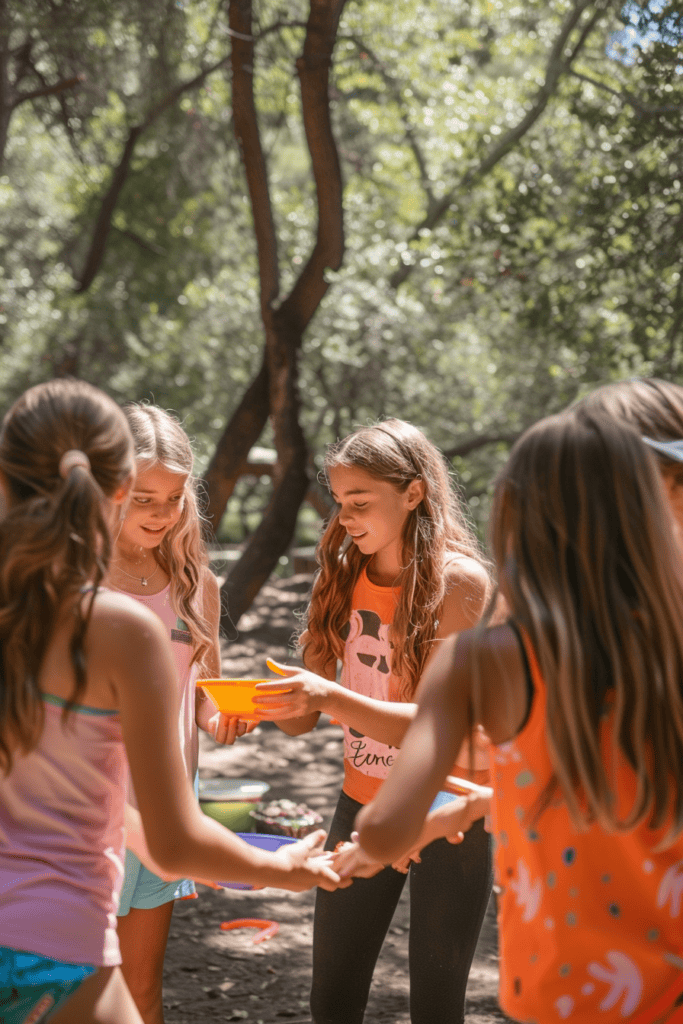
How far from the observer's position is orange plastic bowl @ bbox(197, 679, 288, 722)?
2074 mm

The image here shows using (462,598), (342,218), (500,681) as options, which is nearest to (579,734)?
(500,681)

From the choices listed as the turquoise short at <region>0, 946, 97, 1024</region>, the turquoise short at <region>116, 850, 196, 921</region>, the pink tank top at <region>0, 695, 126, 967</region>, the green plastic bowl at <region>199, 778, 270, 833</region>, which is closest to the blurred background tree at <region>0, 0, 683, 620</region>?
the green plastic bowl at <region>199, 778, 270, 833</region>

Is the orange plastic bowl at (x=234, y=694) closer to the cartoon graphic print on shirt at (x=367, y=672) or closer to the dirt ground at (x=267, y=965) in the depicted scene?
the cartoon graphic print on shirt at (x=367, y=672)

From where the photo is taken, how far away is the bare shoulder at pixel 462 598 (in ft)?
7.95

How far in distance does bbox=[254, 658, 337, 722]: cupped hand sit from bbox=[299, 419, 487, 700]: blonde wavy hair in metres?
0.40

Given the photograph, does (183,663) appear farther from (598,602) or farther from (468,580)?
(598,602)

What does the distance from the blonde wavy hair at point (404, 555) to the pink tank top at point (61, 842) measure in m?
1.15

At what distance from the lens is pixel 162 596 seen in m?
2.49

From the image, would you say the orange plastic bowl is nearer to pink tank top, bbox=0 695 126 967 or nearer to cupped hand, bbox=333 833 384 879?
cupped hand, bbox=333 833 384 879

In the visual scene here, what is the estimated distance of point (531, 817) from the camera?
1.31m

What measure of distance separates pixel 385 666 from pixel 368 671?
2.1 inches

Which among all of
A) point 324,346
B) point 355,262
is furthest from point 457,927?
point 355,262

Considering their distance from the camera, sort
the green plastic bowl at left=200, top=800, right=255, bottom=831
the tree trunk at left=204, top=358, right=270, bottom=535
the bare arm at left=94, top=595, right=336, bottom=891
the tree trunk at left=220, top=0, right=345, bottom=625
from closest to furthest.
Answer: the bare arm at left=94, top=595, right=336, bottom=891 < the green plastic bowl at left=200, top=800, right=255, bottom=831 < the tree trunk at left=220, top=0, right=345, bottom=625 < the tree trunk at left=204, top=358, right=270, bottom=535

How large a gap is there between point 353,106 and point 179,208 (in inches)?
122
